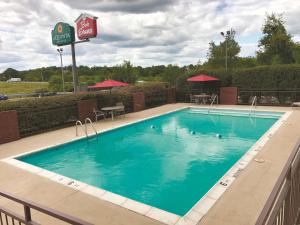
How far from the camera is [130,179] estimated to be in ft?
21.9

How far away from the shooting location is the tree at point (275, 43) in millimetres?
28969

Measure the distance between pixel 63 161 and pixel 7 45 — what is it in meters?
19.0

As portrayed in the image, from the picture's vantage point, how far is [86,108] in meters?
13.4

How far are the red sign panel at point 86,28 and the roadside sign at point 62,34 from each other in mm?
464

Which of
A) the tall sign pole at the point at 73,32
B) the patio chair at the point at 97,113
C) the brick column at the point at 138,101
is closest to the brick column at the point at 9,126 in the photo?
the patio chair at the point at 97,113

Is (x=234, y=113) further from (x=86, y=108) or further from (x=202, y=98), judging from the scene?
(x=86, y=108)

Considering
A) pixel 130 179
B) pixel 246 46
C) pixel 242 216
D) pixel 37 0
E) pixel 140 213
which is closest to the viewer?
pixel 242 216

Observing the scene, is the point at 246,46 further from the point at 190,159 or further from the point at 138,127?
the point at 190,159

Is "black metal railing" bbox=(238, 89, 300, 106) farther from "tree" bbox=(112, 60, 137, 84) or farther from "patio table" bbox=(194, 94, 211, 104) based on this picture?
"tree" bbox=(112, 60, 137, 84)

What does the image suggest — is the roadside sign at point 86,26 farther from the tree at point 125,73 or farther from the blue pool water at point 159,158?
the tree at point 125,73

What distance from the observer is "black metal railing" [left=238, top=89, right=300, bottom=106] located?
16370 mm

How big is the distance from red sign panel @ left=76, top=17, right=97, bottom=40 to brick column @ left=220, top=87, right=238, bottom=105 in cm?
977

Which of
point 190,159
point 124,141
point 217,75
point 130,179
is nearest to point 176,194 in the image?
point 130,179

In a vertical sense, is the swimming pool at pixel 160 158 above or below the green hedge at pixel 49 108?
below
